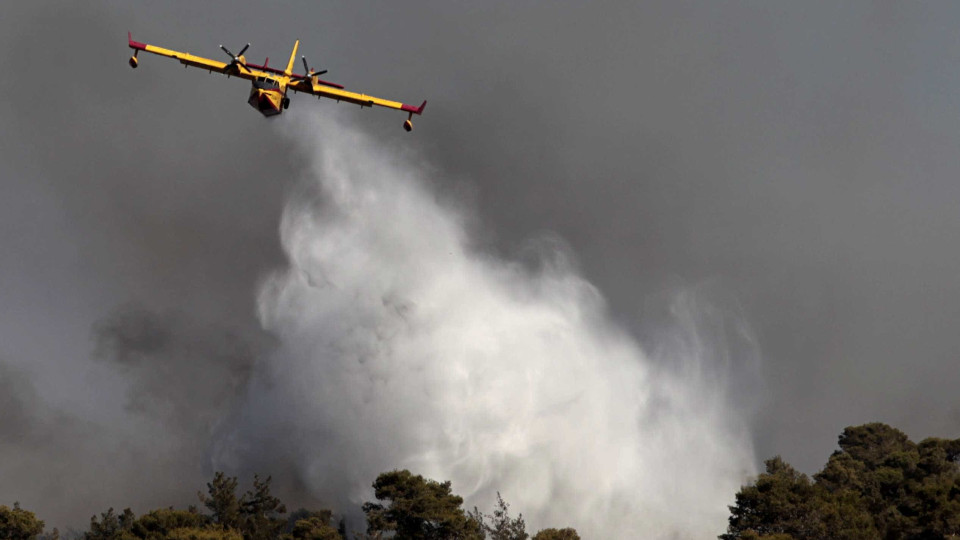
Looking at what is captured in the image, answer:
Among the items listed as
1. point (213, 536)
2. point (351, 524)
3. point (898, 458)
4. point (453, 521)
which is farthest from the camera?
point (351, 524)

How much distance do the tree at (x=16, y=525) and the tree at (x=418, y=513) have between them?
135ft

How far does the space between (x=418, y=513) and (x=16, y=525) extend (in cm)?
4864

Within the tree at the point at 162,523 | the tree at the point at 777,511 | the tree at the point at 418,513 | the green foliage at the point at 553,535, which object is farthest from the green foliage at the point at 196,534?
the tree at the point at 777,511

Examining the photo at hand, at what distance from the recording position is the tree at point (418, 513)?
109 m

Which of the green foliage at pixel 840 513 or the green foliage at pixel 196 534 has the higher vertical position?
the green foliage at pixel 840 513

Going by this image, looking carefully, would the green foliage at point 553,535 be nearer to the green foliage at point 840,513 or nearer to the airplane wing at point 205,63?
the green foliage at point 840,513

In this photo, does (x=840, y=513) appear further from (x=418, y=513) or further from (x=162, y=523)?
(x=162, y=523)

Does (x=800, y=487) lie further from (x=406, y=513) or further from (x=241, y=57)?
(x=241, y=57)

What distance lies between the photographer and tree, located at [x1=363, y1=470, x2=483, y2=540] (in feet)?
356

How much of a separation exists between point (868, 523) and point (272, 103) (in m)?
82.9

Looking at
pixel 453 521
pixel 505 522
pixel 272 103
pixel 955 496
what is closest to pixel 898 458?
pixel 955 496

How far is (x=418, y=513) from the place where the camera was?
110000 millimetres

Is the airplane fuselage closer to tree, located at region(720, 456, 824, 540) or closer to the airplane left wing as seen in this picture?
the airplane left wing

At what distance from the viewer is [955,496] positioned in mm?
106250
